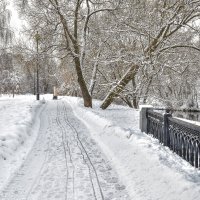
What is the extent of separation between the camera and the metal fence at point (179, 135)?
25.8 ft

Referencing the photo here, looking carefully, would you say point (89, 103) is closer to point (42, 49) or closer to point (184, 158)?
point (42, 49)

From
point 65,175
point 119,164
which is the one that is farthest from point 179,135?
point 65,175

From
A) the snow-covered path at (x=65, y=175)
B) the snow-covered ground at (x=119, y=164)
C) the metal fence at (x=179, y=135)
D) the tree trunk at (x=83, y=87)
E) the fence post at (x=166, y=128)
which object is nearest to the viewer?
the snow-covered ground at (x=119, y=164)

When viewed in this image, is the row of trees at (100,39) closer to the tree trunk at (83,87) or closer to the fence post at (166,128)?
the tree trunk at (83,87)

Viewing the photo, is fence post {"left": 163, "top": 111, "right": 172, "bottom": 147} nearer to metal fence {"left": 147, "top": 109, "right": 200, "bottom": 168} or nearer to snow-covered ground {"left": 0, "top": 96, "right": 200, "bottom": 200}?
metal fence {"left": 147, "top": 109, "right": 200, "bottom": 168}

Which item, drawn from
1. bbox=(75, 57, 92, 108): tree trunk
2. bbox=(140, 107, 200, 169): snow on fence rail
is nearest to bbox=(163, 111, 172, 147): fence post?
bbox=(140, 107, 200, 169): snow on fence rail

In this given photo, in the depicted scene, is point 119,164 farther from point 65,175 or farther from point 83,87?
point 83,87

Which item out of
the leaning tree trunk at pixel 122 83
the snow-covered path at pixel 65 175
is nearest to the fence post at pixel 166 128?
the snow-covered path at pixel 65 175

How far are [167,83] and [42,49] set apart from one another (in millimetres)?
14070

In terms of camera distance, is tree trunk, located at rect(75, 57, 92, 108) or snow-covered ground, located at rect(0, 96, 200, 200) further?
tree trunk, located at rect(75, 57, 92, 108)

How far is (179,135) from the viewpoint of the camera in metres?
8.95

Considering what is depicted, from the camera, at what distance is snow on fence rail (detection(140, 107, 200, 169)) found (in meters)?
7.88

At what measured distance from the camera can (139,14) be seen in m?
23.6

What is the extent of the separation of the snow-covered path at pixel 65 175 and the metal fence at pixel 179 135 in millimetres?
1833
